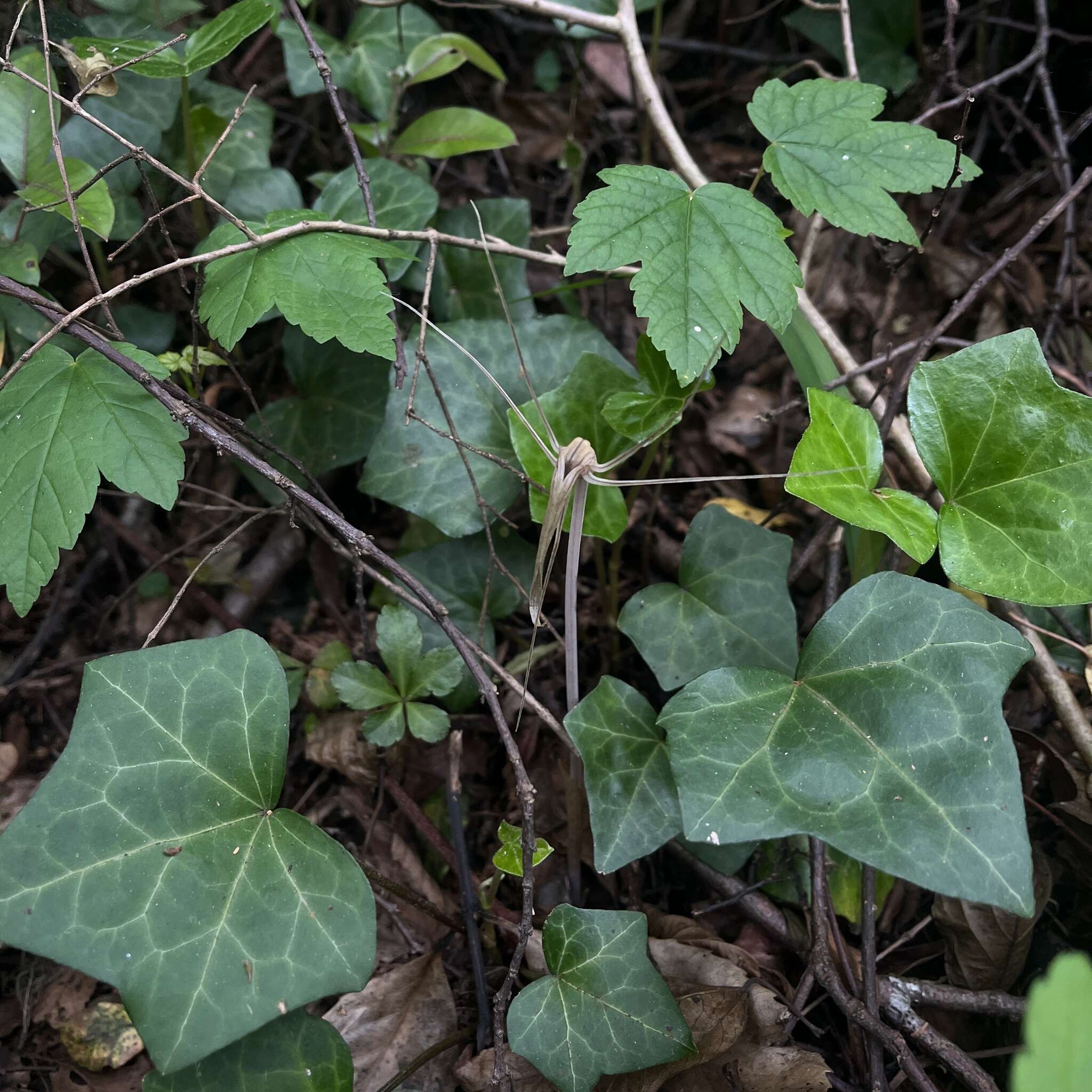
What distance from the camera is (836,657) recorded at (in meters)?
1.12

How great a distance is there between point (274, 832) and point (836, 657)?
82cm

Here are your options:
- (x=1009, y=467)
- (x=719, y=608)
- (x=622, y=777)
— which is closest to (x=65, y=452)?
(x=622, y=777)

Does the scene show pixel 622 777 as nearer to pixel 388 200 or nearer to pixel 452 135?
pixel 388 200

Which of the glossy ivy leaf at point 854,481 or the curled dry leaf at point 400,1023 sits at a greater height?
the glossy ivy leaf at point 854,481

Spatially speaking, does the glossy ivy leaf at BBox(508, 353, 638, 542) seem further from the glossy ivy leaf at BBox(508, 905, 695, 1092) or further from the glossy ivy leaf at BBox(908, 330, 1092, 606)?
the glossy ivy leaf at BBox(508, 905, 695, 1092)

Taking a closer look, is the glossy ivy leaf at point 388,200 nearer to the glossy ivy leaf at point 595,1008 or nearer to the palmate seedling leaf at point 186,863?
the palmate seedling leaf at point 186,863

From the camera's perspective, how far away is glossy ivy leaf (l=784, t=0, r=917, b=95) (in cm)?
203

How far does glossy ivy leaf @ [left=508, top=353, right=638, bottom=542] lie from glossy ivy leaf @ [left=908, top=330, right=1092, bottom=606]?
0.48m

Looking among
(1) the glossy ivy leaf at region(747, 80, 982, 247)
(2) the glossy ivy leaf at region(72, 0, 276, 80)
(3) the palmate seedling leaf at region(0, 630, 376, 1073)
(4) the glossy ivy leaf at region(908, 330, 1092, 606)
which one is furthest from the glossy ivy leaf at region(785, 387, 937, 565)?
(2) the glossy ivy leaf at region(72, 0, 276, 80)

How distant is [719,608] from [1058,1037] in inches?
31.1

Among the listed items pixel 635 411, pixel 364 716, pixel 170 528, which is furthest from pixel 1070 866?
pixel 170 528

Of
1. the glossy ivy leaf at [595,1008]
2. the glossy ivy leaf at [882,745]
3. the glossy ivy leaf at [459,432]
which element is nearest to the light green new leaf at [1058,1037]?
the glossy ivy leaf at [882,745]

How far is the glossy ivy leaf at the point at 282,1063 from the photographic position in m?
1.03

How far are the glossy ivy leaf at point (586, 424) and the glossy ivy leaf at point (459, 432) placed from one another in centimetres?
11
